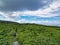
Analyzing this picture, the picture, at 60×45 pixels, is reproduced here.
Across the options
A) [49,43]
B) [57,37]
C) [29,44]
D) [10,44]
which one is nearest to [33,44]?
[29,44]

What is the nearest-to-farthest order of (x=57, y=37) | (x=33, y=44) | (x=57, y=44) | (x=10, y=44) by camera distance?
(x=10, y=44) → (x=33, y=44) → (x=57, y=44) → (x=57, y=37)

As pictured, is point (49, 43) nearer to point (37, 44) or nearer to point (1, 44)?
point (37, 44)

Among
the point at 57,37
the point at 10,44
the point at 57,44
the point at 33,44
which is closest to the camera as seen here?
the point at 10,44

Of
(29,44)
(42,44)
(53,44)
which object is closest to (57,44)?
(53,44)

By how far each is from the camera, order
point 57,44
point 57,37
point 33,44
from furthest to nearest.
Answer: point 57,37
point 57,44
point 33,44

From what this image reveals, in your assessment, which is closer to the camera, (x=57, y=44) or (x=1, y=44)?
(x=1, y=44)

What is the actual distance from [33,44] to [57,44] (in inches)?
643

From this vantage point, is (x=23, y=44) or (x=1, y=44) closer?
(x=1, y=44)

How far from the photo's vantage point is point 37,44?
91.5 meters

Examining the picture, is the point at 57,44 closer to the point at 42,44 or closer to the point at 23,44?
the point at 42,44

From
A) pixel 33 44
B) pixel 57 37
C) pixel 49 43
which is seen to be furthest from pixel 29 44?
pixel 57 37

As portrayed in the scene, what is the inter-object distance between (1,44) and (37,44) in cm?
2399

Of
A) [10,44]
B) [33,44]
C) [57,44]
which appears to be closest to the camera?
[10,44]

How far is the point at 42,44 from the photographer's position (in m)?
91.6
